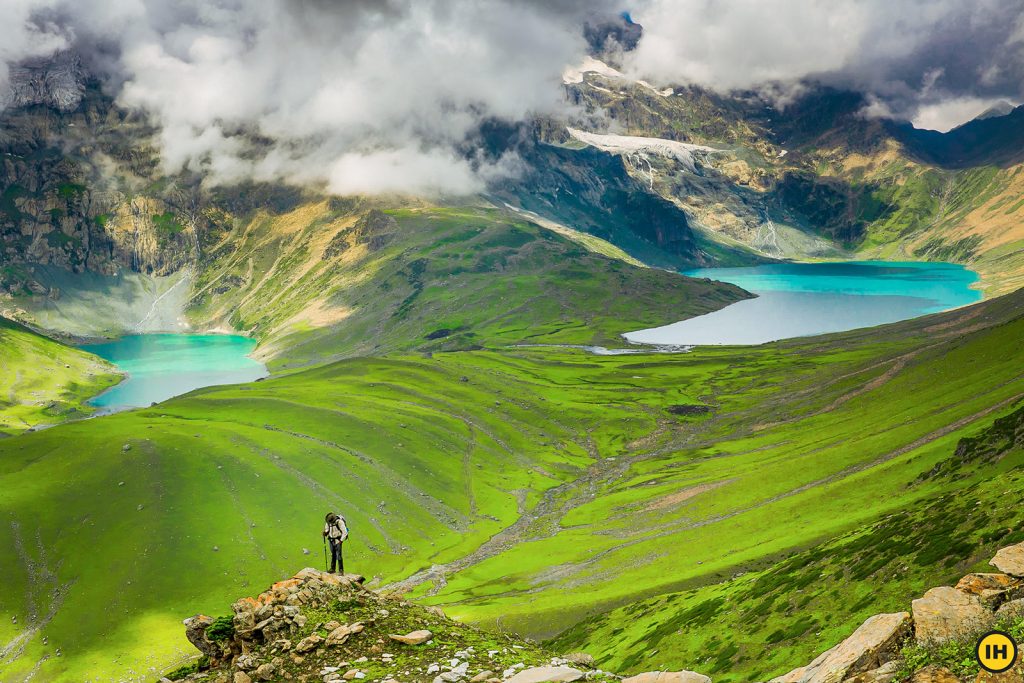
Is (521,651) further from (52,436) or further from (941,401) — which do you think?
(52,436)

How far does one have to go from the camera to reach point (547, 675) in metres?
25.5

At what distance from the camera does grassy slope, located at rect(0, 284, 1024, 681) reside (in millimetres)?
96562

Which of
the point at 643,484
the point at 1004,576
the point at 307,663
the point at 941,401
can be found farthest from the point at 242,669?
the point at 643,484

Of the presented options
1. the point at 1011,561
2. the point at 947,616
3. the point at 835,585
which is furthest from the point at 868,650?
the point at 835,585

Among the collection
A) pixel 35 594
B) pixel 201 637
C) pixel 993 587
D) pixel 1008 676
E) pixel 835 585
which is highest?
pixel 993 587

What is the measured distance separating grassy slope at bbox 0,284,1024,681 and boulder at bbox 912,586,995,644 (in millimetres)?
36576

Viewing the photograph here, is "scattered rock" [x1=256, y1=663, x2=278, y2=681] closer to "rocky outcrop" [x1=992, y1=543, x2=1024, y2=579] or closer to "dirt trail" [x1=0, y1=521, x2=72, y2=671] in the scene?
"rocky outcrop" [x1=992, y1=543, x2=1024, y2=579]

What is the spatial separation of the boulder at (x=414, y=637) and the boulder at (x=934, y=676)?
19.3 m

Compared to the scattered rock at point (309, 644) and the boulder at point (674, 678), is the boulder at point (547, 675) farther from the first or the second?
the scattered rock at point (309, 644)

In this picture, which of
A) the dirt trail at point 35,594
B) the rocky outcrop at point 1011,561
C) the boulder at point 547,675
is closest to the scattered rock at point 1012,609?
the rocky outcrop at point 1011,561

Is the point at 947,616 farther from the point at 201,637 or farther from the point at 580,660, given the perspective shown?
the point at 201,637

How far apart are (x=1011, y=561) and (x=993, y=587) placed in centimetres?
141

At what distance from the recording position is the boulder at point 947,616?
1852 cm

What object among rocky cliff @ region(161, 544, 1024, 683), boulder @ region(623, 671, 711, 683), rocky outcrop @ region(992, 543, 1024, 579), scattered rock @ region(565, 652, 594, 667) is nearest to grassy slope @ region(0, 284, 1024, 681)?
scattered rock @ region(565, 652, 594, 667)
